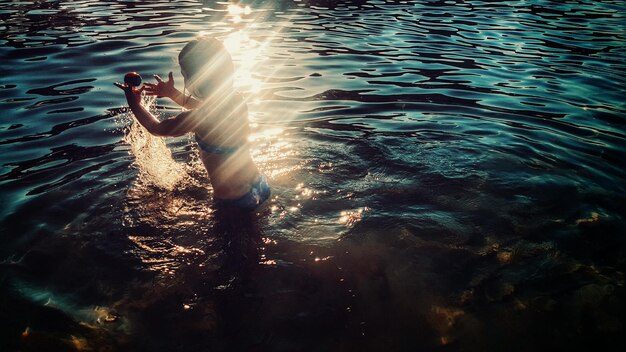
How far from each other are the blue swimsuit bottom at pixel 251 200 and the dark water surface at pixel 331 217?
0.17 metres

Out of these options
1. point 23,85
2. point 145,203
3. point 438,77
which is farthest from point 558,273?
point 23,85

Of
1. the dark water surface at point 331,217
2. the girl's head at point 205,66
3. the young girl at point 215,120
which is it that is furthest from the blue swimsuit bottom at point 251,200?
the girl's head at point 205,66

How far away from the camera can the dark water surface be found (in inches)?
114

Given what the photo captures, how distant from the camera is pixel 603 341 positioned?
8.94 feet

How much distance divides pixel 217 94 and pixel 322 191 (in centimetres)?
176

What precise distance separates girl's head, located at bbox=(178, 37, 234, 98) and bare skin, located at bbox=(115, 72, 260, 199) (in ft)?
0.38

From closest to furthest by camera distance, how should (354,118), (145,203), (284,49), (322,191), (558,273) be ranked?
(558,273) → (145,203) → (322,191) → (354,118) → (284,49)

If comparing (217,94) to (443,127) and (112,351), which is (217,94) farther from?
(443,127)

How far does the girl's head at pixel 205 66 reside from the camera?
346cm

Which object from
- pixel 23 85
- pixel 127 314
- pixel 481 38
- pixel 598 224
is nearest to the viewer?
pixel 127 314

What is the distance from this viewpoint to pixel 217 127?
3.85 m

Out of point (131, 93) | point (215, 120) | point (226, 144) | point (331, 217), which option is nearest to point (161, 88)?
point (131, 93)

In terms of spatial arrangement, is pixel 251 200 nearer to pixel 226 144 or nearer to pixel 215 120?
pixel 226 144

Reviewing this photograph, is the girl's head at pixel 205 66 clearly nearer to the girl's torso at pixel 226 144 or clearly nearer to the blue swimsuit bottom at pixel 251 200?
the girl's torso at pixel 226 144
